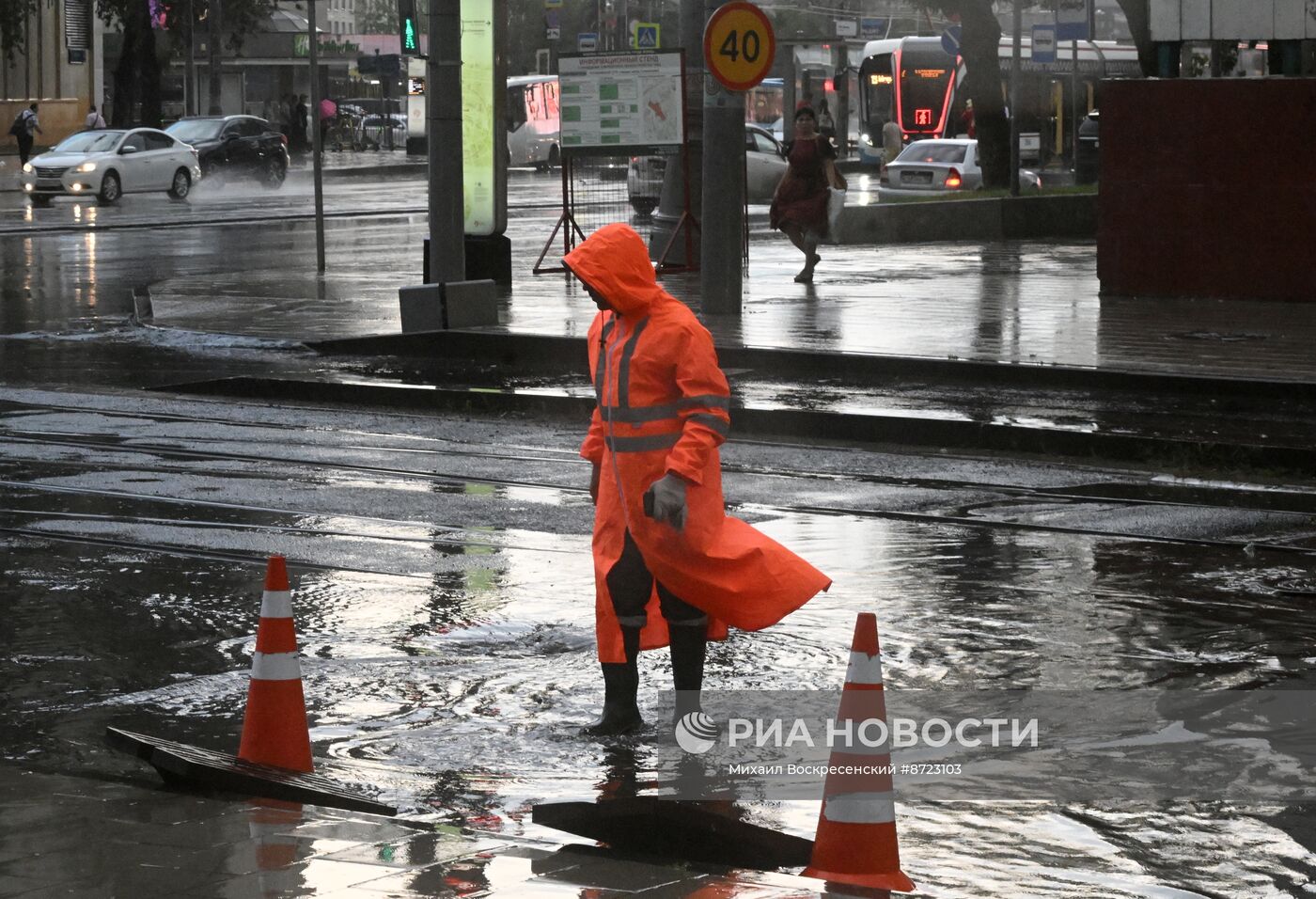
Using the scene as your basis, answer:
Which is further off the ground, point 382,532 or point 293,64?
point 293,64

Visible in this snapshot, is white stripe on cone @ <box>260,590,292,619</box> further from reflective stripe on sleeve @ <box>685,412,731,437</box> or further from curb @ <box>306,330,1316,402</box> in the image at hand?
curb @ <box>306,330,1316,402</box>

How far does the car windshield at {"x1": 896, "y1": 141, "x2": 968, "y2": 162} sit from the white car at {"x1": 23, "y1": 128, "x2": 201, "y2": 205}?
1558cm

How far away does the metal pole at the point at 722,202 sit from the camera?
1811cm

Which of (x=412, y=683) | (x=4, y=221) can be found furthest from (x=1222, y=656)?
(x=4, y=221)

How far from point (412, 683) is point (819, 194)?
15.3m

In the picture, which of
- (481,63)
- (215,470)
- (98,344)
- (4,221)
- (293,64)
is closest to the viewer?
(215,470)

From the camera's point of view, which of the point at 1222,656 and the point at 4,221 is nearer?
→ the point at 1222,656

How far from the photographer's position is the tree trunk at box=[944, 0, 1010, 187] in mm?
34625

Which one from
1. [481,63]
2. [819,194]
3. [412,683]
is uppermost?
[481,63]

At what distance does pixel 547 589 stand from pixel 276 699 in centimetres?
266

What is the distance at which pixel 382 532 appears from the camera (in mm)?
9680

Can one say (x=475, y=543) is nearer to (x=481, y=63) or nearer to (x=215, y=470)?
(x=215, y=470)

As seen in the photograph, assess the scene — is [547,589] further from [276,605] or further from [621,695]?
[276,605]

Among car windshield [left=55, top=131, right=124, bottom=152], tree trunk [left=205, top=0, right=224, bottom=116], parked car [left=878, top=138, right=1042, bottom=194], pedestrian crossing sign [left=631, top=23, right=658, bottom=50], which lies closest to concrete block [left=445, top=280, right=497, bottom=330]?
pedestrian crossing sign [left=631, top=23, right=658, bottom=50]
